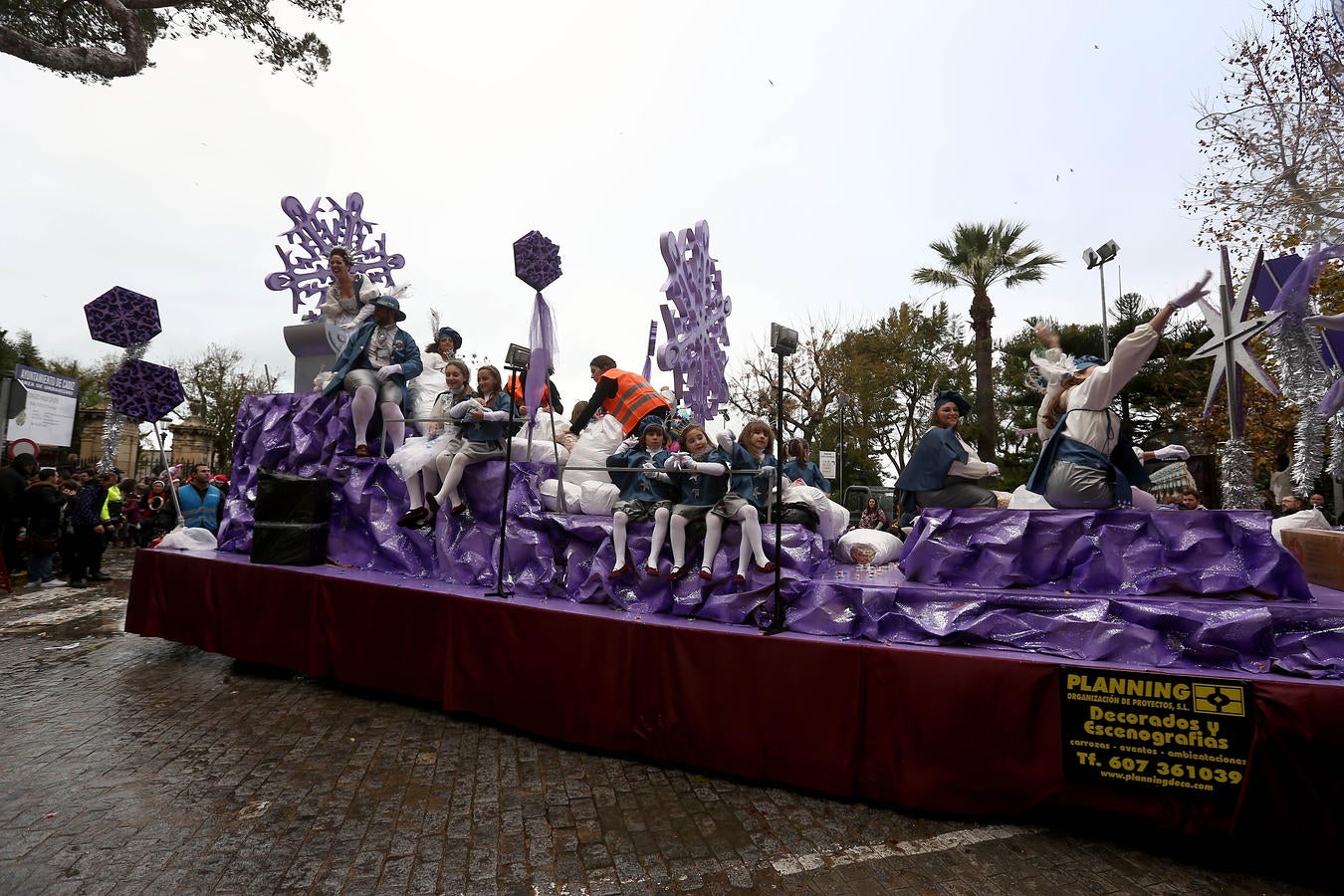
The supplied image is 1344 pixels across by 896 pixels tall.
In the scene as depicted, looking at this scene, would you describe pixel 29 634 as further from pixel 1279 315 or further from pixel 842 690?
pixel 1279 315

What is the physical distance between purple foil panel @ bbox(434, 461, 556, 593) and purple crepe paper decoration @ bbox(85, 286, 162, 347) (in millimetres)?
4992

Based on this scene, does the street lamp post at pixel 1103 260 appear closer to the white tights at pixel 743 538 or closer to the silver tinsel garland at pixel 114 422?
the white tights at pixel 743 538

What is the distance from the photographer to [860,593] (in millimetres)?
4070

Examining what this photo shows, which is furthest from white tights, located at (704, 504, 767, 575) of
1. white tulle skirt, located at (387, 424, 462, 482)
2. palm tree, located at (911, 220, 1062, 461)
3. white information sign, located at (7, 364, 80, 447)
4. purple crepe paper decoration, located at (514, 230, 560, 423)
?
white information sign, located at (7, 364, 80, 447)

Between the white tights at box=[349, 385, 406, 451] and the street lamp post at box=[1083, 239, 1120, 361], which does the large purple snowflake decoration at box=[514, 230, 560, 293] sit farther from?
the street lamp post at box=[1083, 239, 1120, 361]

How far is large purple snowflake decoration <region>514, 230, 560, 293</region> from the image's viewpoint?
5961 millimetres

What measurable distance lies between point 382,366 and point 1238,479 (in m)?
6.77

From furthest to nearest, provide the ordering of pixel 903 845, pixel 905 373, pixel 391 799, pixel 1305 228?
pixel 905 373 < pixel 1305 228 < pixel 391 799 < pixel 903 845

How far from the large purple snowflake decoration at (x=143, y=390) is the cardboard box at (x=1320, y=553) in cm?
1012

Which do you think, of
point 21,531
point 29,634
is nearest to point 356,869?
point 29,634

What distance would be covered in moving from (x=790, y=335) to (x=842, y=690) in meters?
1.93

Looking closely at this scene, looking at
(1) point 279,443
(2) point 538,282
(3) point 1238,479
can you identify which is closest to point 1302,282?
(3) point 1238,479

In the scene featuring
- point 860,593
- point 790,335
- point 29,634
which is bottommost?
point 29,634

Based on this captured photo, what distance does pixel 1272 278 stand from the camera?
5.12 m
